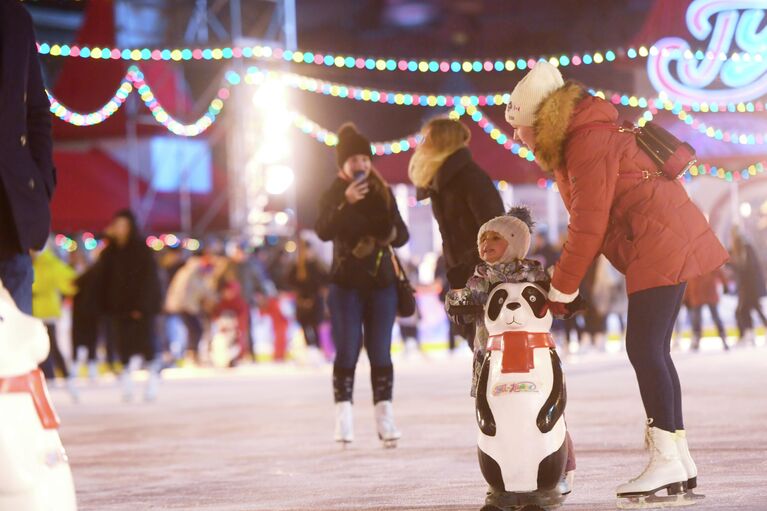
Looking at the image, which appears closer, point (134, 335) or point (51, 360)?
point (134, 335)

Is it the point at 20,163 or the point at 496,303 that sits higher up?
the point at 20,163

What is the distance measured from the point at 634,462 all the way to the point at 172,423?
457cm

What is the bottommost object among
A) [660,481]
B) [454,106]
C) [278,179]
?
[660,481]

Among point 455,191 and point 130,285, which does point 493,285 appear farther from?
point 130,285

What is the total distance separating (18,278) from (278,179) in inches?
713

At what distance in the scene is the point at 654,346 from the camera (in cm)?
496

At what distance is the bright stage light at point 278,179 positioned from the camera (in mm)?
22453

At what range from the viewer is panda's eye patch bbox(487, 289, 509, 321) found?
4.82m

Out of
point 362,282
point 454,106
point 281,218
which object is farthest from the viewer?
point 281,218

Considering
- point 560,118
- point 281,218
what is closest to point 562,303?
point 560,118

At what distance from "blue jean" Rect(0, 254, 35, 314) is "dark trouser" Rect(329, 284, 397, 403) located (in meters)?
3.29

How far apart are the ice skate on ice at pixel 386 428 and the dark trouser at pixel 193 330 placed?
12414 millimetres

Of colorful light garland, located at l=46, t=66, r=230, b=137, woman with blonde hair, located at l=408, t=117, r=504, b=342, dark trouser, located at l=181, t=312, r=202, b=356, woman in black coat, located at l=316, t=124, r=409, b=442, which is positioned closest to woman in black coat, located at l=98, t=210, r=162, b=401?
woman in black coat, located at l=316, t=124, r=409, b=442

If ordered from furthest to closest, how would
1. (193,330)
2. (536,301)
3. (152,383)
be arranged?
(193,330) < (152,383) < (536,301)
